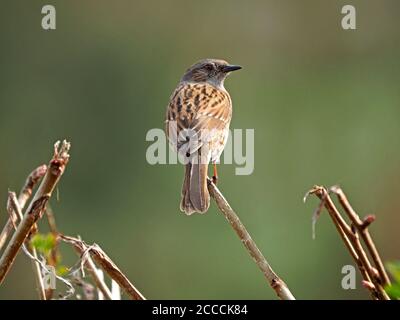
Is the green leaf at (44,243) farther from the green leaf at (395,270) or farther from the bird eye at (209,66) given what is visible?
the bird eye at (209,66)

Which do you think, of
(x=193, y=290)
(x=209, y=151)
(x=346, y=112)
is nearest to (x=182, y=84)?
(x=209, y=151)

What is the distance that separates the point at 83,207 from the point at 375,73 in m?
3.11

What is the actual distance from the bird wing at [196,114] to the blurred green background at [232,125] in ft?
7.36

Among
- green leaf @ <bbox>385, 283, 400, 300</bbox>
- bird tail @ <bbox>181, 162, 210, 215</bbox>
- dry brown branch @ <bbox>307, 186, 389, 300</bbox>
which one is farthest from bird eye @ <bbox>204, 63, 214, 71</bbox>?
green leaf @ <bbox>385, 283, 400, 300</bbox>

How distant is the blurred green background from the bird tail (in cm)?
293

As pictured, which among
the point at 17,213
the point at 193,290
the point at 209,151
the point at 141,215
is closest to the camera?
the point at 17,213

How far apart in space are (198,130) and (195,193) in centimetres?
63

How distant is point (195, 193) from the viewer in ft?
12.8

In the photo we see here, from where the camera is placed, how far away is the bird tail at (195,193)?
152 inches

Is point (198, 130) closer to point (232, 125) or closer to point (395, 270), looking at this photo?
point (395, 270)

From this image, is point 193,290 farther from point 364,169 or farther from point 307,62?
point 307,62

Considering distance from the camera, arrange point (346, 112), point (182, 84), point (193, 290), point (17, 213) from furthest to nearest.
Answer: point (346, 112), point (193, 290), point (182, 84), point (17, 213)

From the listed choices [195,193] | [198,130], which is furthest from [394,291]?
[198,130]

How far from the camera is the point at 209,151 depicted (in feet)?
14.3
